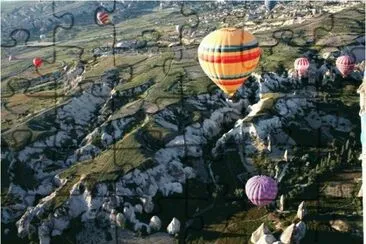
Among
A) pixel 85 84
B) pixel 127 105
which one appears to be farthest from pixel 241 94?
pixel 85 84

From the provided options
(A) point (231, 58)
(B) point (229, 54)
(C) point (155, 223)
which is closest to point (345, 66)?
(A) point (231, 58)

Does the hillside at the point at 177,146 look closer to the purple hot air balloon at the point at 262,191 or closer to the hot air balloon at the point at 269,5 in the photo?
the purple hot air balloon at the point at 262,191

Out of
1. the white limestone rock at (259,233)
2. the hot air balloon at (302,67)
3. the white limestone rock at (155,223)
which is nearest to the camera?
the white limestone rock at (259,233)

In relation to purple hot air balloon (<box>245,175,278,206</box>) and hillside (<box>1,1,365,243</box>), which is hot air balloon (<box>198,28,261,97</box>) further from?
hillside (<box>1,1,365,243</box>)

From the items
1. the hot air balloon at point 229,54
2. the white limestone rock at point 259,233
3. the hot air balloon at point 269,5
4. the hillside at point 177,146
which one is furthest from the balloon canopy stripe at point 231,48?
the hot air balloon at point 269,5

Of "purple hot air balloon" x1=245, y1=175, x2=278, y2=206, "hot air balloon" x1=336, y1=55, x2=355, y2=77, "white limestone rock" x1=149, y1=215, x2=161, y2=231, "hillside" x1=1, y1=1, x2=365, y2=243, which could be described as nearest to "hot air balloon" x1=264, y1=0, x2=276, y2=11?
"hillside" x1=1, y1=1, x2=365, y2=243

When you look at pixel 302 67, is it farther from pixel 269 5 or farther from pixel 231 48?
pixel 269 5

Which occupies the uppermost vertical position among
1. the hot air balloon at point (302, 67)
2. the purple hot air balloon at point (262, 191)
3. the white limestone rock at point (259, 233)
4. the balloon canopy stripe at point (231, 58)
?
the balloon canopy stripe at point (231, 58)

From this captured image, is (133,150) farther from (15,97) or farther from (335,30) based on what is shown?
(335,30)
